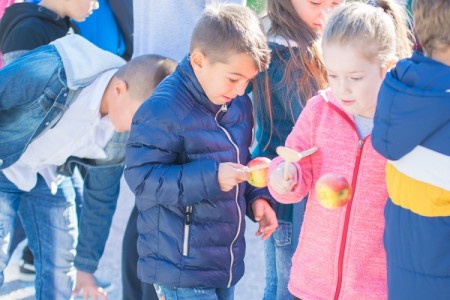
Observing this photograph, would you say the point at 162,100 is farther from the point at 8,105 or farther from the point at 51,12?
the point at 51,12

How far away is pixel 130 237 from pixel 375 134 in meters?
1.42

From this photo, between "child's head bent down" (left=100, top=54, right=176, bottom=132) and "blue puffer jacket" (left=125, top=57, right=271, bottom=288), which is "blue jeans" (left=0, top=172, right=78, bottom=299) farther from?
"blue puffer jacket" (left=125, top=57, right=271, bottom=288)

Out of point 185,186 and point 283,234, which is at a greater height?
point 185,186

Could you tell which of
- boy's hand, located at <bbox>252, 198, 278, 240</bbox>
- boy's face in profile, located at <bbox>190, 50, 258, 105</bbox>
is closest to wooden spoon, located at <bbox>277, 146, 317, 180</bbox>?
boy's face in profile, located at <bbox>190, 50, 258, 105</bbox>

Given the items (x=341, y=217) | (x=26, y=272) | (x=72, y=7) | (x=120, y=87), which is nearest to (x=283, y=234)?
(x=341, y=217)

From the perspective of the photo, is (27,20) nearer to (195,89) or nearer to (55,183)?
(55,183)

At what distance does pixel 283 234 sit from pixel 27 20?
149cm

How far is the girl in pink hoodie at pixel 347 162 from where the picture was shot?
2289mm

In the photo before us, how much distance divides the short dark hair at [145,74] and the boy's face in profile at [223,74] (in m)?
0.37

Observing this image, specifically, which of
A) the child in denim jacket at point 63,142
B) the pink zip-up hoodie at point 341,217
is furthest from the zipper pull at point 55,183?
the pink zip-up hoodie at point 341,217

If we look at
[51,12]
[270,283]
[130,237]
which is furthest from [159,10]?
[270,283]

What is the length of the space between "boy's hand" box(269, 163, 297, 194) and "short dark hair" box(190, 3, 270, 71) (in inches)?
14.6

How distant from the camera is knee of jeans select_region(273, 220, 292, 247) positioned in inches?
114

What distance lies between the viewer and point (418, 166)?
210 centimetres
